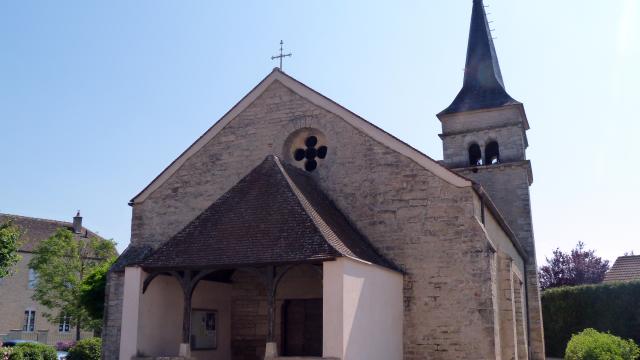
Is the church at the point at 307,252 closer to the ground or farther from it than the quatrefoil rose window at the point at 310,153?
closer to the ground

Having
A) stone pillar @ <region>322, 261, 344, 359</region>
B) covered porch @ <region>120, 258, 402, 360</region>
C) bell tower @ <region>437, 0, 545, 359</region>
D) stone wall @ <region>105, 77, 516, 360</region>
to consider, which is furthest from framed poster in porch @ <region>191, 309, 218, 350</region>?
bell tower @ <region>437, 0, 545, 359</region>

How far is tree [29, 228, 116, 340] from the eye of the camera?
35.6 m

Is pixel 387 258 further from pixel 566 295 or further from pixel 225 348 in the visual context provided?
pixel 566 295

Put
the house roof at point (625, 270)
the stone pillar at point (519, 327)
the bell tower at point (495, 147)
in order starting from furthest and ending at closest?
the house roof at point (625, 270) < the bell tower at point (495, 147) < the stone pillar at point (519, 327)

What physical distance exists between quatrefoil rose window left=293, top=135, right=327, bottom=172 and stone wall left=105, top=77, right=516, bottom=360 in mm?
295

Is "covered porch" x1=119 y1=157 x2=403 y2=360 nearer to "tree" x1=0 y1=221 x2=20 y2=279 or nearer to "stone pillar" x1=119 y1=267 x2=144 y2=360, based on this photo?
"stone pillar" x1=119 y1=267 x2=144 y2=360

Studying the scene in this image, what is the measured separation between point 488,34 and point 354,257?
20.9 metres

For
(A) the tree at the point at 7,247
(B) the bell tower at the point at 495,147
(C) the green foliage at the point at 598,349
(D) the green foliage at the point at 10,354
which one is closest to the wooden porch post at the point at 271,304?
(C) the green foliage at the point at 598,349

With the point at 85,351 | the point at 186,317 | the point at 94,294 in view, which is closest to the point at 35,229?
the point at 94,294

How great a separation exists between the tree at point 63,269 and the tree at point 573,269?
90.2 ft

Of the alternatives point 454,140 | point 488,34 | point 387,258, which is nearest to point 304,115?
point 387,258

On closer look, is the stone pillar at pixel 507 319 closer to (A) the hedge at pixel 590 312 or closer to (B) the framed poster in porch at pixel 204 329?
(B) the framed poster in porch at pixel 204 329

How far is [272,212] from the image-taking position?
1315 cm

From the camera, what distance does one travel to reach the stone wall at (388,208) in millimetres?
13734
